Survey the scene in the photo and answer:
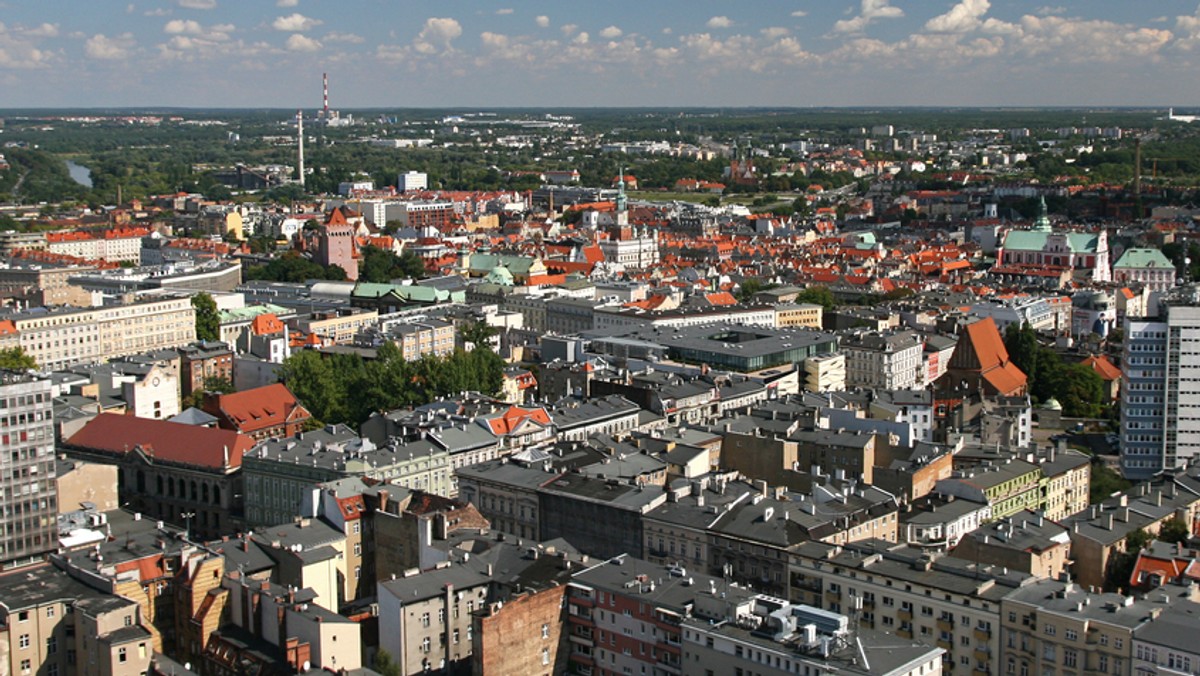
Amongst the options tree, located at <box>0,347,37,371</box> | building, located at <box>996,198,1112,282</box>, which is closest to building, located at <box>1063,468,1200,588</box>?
tree, located at <box>0,347,37,371</box>

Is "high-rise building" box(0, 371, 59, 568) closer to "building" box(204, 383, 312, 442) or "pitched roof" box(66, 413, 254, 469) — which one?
"pitched roof" box(66, 413, 254, 469)

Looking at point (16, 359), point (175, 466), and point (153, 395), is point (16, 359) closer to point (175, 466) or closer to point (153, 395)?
point (153, 395)

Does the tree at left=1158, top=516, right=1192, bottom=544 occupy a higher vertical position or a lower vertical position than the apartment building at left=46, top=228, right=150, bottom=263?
lower

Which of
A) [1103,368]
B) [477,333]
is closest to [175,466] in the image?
[477,333]

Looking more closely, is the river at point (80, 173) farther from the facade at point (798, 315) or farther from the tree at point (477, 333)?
the facade at point (798, 315)

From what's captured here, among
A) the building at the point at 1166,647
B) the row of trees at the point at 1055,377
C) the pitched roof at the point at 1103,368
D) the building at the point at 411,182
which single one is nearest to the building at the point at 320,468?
the building at the point at 1166,647

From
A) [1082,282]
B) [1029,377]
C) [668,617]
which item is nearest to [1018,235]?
[1082,282]
